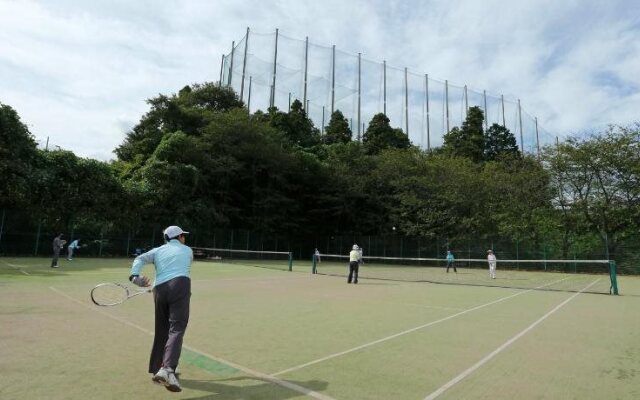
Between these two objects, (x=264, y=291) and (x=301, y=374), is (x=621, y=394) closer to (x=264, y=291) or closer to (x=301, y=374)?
(x=301, y=374)

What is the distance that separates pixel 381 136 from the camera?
6712 cm

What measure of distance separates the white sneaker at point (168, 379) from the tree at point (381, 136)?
200ft

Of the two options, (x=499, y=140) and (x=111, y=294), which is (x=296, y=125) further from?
(x=111, y=294)

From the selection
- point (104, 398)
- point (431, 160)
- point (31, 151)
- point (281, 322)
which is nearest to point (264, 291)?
point (281, 322)

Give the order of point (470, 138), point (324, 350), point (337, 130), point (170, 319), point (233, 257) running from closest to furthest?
point (170, 319) → point (324, 350) → point (233, 257) → point (470, 138) → point (337, 130)

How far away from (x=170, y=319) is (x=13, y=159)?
30433mm

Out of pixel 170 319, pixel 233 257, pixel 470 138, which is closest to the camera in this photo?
pixel 170 319

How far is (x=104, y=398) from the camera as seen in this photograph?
4.95 metres

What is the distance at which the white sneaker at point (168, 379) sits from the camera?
16.4ft

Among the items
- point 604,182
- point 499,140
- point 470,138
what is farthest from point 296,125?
point 604,182

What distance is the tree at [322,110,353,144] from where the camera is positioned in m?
68.6

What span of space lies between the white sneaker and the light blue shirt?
98 centimetres

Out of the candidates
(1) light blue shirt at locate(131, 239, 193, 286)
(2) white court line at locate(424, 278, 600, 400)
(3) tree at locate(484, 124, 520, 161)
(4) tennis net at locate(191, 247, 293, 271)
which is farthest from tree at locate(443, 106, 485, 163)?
(1) light blue shirt at locate(131, 239, 193, 286)

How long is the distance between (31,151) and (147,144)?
14241 millimetres
